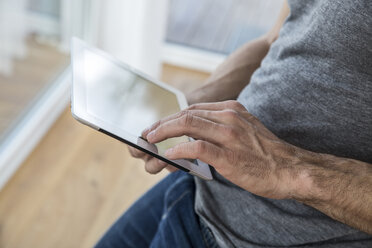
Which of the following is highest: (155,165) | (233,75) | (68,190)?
(233,75)

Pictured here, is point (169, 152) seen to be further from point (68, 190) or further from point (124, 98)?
point (68, 190)

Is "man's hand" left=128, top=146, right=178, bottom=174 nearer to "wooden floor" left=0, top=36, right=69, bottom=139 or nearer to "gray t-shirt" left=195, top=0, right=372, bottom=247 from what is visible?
"gray t-shirt" left=195, top=0, right=372, bottom=247

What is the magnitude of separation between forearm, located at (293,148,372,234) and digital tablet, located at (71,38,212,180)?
0.45 feet

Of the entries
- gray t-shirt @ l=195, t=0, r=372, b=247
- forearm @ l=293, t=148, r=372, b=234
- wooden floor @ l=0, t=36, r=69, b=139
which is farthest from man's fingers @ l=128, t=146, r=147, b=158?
wooden floor @ l=0, t=36, r=69, b=139

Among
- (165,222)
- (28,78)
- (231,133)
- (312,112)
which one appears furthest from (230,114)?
(28,78)

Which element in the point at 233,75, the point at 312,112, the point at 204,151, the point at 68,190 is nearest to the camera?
the point at 204,151

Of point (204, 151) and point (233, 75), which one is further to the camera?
point (233, 75)

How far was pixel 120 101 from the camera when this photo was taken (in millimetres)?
734

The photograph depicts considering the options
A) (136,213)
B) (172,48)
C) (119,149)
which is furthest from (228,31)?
(136,213)

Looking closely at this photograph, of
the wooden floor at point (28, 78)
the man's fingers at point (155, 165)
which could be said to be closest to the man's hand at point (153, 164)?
the man's fingers at point (155, 165)

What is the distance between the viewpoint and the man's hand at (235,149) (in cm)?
55

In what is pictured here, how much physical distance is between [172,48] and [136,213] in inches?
61.8

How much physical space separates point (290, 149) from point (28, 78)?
141cm

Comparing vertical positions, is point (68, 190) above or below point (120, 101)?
below
